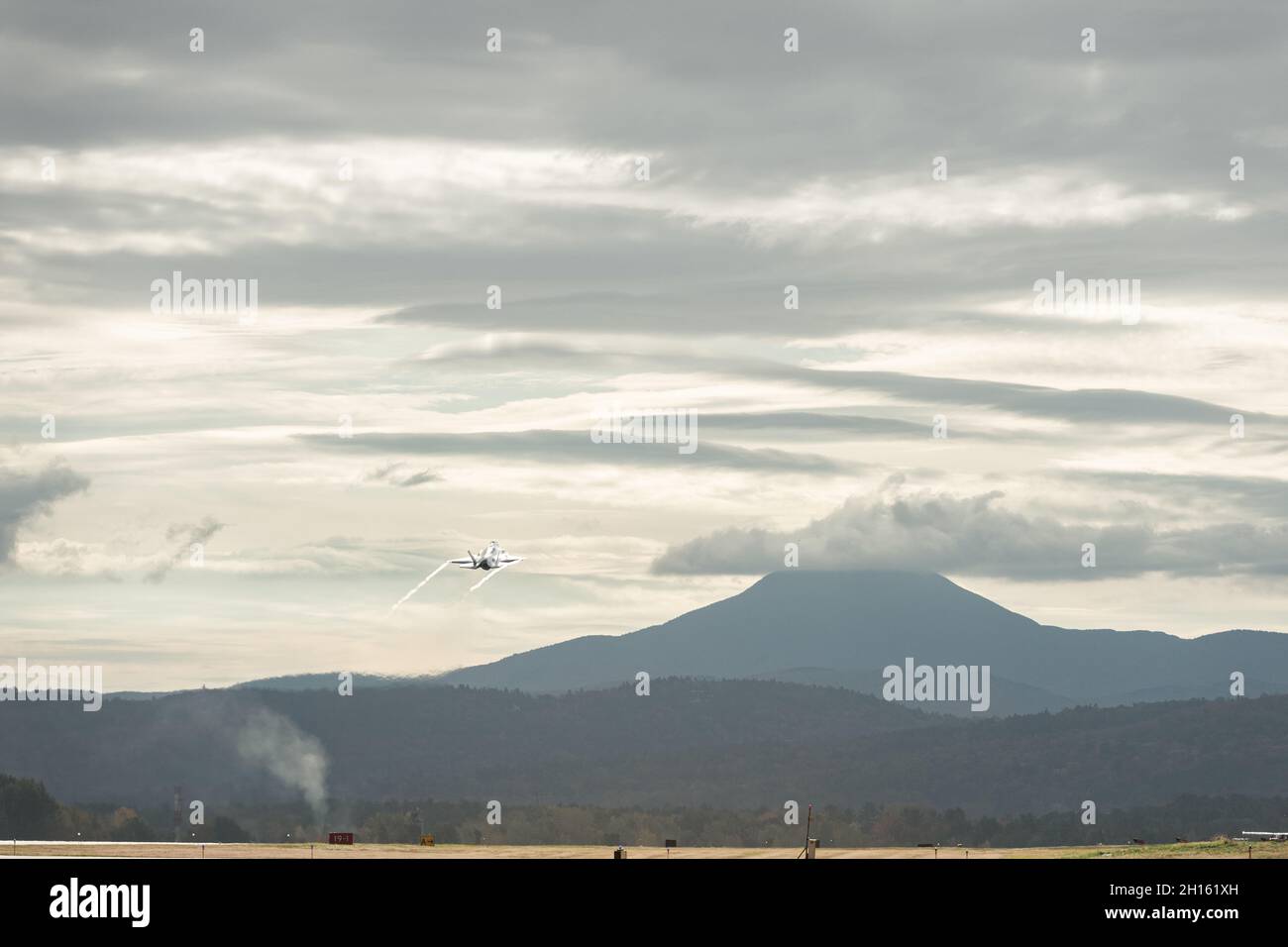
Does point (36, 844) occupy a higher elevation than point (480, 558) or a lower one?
lower
